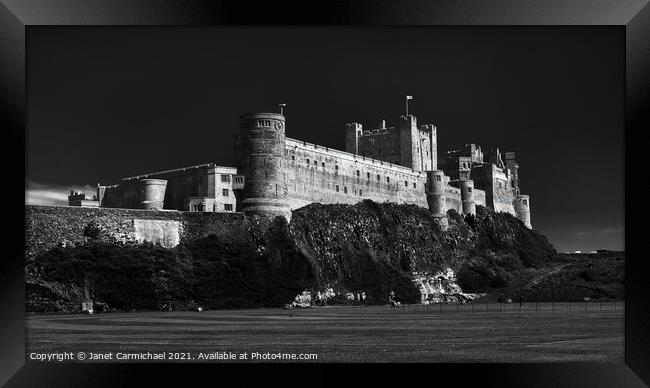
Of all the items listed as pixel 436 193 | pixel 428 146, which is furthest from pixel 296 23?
pixel 428 146

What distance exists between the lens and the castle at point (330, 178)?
144 ft

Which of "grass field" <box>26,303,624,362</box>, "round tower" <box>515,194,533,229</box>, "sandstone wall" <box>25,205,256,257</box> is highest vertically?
"round tower" <box>515,194,533,229</box>

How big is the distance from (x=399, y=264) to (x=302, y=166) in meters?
7.99

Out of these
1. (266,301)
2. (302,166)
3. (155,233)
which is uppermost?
(302,166)

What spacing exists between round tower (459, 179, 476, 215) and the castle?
0.08 metres

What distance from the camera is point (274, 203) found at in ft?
149

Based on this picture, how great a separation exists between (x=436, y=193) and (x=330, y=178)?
39.4ft

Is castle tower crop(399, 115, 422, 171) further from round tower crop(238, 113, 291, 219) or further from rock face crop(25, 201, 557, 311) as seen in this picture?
round tower crop(238, 113, 291, 219)

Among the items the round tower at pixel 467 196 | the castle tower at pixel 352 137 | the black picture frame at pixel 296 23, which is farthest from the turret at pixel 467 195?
the black picture frame at pixel 296 23

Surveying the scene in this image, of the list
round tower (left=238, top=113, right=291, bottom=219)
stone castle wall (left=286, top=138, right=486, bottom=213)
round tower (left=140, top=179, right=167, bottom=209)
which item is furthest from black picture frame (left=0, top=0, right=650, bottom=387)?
stone castle wall (left=286, top=138, right=486, bottom=213)

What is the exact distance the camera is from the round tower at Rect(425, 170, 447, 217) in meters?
61.7

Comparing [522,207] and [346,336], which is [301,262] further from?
[522,207]
